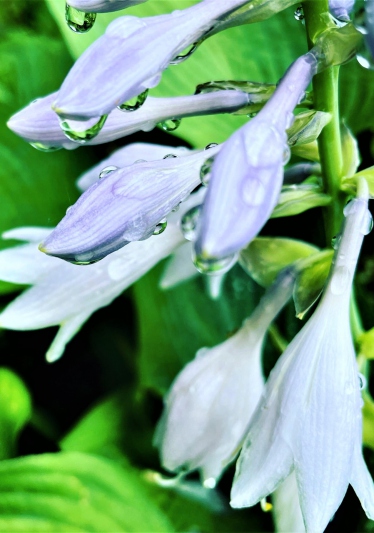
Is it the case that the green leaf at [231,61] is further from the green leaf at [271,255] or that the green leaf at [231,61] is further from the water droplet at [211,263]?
the water droplet at [211,263]

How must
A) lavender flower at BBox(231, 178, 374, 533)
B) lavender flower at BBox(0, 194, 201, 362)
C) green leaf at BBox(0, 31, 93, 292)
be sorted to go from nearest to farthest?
lavender flower at BBox(231, 178, 374, 533) < lavender flower at BBox(0, 194, 201, 362) < green leaf at BBox(0, 31, 93, 292)

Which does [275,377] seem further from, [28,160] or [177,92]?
[28,160]

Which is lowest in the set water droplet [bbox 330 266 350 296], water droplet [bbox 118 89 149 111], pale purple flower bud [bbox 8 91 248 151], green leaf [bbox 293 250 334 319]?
green leaf [bbox 293 250 334 319]

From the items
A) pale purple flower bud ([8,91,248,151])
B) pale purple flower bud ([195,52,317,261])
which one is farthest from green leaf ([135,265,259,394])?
pale purple flower bud ([195,52,317,261])

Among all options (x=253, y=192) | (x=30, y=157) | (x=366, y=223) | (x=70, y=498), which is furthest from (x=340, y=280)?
(x=30, y=157)

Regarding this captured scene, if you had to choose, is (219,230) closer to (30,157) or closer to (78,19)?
(78,19)

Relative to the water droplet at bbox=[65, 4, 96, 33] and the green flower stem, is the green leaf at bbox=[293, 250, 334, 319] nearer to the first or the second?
the green flower stem

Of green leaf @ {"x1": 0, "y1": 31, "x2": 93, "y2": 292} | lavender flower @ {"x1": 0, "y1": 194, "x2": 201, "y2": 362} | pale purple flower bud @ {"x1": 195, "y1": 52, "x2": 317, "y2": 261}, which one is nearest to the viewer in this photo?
pale purple flower bud @ {"x1": 195, "y1": 52, "x2": 317, "y2": 261}

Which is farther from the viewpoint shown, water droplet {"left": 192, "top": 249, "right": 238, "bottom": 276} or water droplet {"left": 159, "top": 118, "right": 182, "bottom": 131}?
water droplet {"left": 159, "top": 118, "right": 182, "bottom": 131}
